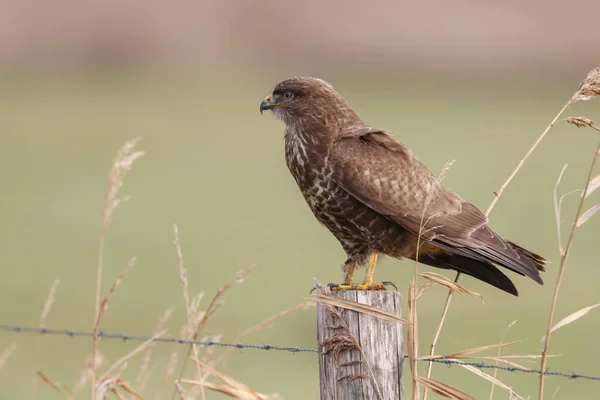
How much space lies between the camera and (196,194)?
721 inches

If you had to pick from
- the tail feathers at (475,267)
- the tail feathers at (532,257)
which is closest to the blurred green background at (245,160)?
the tail feathers at (475,267)

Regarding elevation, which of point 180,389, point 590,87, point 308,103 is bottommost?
point 180,389

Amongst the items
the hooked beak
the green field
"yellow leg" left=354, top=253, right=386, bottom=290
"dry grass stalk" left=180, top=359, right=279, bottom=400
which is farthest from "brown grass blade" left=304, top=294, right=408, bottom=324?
the hooked beak

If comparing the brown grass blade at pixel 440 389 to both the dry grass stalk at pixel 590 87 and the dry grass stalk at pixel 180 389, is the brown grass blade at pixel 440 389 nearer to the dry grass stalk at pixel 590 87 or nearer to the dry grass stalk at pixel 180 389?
the dry grass stalk at pixel 180 389

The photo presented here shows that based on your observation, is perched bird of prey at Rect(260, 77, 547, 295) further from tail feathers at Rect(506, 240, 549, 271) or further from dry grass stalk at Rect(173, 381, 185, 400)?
dry grass stalk at Rect(173, 381, 185, 400)

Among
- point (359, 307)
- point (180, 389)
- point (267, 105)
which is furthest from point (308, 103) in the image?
point (180, 389)

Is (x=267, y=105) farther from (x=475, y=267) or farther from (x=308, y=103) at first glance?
(x=475, y=267)

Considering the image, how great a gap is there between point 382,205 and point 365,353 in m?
1.20

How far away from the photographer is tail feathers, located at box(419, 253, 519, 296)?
14.3ft

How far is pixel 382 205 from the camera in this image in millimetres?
4414

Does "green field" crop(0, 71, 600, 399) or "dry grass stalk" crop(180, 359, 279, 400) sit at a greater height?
"green field" crop(0, 71, 600, 399)

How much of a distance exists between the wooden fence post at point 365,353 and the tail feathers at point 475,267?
1.09 metres

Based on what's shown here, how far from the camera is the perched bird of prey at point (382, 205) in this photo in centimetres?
431

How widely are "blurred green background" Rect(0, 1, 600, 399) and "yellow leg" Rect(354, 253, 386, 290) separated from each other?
85 centimetres
